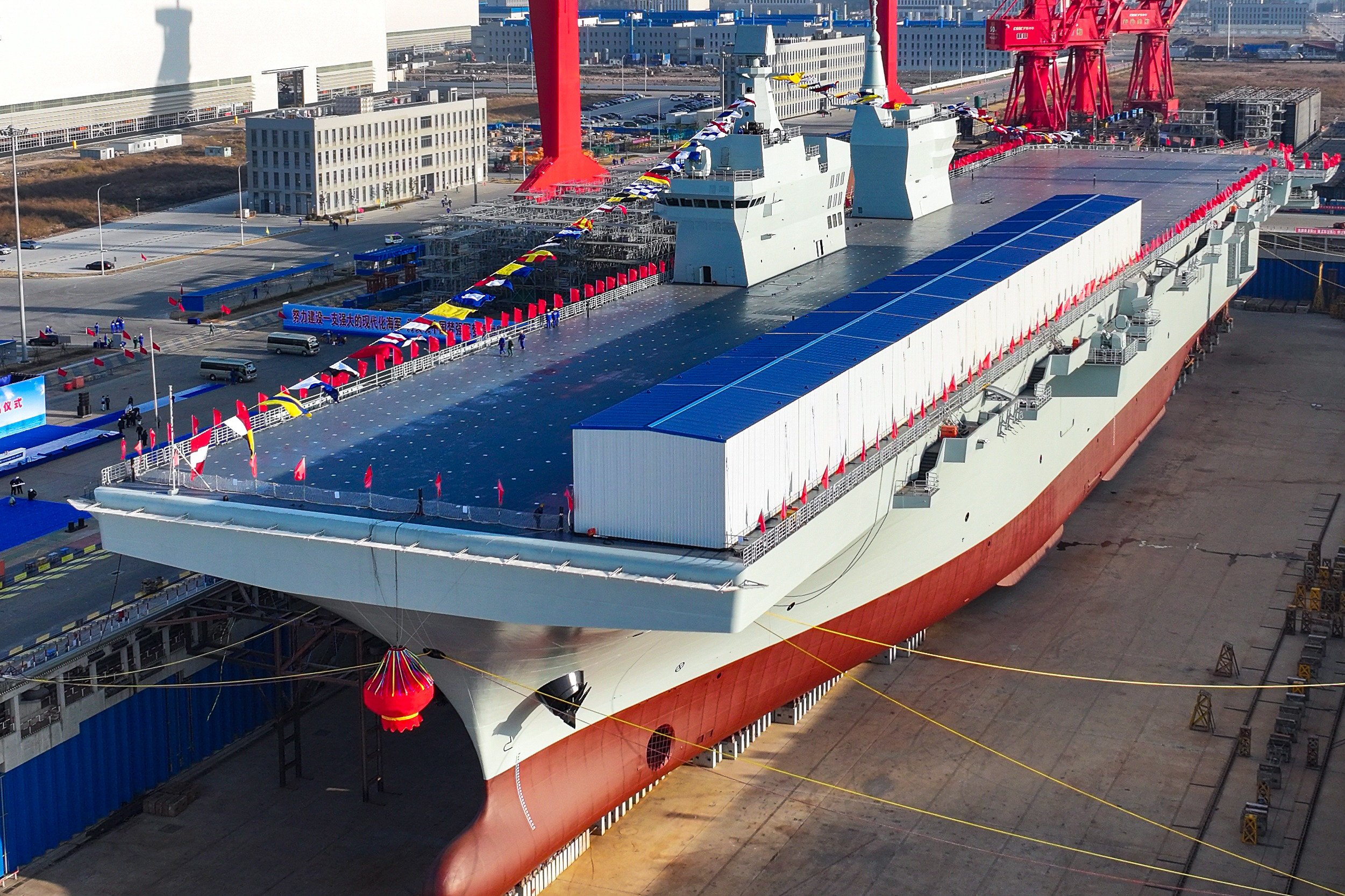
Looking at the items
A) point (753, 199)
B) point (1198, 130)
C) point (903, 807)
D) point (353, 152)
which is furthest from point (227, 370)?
point (1198, 130)

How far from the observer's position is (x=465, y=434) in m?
28.5

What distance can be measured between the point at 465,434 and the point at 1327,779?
15485 millimetres

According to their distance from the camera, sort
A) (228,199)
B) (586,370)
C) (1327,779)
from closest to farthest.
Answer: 1. (1327,779)
2. (586,370)
3. (228,199)

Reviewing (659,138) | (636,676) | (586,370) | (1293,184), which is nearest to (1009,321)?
(586,370)

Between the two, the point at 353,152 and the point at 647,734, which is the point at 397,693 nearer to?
the point at 647,734

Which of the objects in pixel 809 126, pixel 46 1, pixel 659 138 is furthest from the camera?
pixel 809 126

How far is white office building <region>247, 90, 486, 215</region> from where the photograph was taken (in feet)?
264

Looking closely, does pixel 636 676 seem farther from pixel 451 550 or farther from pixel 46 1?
pixel 46 1

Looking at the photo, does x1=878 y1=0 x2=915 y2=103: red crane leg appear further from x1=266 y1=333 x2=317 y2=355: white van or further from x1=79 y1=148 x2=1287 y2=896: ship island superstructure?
x1=79 y1=148 x2=1287 y2=896: ship island superstructure

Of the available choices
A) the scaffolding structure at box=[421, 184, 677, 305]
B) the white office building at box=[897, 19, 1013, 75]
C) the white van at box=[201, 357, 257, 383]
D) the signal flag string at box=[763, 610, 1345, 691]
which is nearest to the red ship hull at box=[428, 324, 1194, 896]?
the signal flag string at box=[763, 610, 1345, 691]

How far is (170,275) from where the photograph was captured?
6806 cm

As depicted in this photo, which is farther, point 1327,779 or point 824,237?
point 824,237

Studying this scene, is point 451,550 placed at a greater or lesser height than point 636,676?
greater

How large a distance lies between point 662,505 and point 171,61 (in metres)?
95.4
